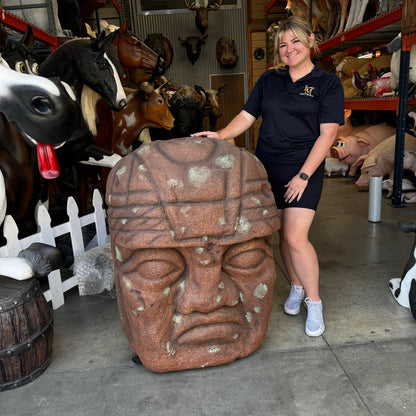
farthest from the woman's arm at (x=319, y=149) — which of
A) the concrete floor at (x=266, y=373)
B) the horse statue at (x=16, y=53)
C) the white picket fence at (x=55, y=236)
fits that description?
the horse statue at (x=16, y=53)

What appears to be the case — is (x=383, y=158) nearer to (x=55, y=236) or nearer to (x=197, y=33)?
(x=55, y=236)

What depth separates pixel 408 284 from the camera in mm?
2393

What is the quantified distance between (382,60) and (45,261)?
616cm

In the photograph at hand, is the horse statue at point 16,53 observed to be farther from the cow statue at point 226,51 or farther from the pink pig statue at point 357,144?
the cow statue at point 226,51

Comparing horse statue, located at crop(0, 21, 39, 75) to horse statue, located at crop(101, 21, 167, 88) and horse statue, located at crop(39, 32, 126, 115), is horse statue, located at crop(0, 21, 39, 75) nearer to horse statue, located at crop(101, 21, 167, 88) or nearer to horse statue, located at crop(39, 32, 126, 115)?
horse statue, located at crop(39, 32, 126, 115)

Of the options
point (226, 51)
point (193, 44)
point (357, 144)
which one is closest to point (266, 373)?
point (357, 144)

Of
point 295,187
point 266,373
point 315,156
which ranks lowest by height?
point 266,373

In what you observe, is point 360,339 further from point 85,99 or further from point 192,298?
point 85,99

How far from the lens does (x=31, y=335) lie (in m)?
1.83

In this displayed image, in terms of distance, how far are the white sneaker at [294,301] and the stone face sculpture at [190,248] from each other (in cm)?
53

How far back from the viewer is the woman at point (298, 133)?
6.64 ft

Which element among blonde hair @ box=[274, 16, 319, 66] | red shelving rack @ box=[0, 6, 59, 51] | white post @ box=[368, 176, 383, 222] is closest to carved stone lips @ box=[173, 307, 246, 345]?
blonde hair @ box=[274, 16, 319, 66]

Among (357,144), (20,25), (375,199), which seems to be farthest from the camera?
(357,144)

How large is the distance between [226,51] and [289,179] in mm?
8945
